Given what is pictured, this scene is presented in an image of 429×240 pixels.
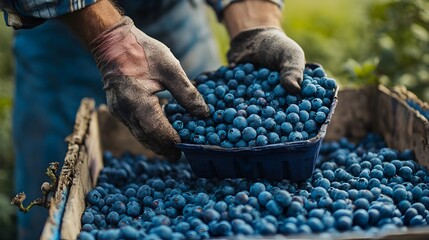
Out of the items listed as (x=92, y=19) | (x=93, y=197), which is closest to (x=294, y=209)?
(x=93, y=197)

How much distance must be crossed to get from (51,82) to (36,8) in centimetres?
139

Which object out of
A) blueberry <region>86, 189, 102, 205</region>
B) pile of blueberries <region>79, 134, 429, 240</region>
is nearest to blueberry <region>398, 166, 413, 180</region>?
pile of blueberries <region>79, 134, 429, 240</region>

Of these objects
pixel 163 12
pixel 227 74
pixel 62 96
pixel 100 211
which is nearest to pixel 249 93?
pixel 227 74

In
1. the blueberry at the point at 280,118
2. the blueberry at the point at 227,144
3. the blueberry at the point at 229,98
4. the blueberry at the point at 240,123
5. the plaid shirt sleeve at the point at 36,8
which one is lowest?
the blueberry at the point at 227,144

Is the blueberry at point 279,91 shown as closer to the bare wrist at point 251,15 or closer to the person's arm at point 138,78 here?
the person's arm at point 138,78

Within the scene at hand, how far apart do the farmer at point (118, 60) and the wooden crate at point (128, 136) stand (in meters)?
0.31

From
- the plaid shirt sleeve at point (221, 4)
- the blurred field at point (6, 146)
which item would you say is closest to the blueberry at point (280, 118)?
the plaid shirt sleeve at point (221, 4)

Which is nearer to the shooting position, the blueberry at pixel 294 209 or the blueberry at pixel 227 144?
the blueberry at pixel 294 209

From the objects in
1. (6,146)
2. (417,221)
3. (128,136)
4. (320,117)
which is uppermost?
(320,117)

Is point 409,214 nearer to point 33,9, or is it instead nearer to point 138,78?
point 138,78

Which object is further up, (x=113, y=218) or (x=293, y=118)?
(x=293, y=118)

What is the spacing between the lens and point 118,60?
1992 millimetres

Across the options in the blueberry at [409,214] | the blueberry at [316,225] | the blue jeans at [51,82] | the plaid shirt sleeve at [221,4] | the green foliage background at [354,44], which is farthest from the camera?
the green foliage background at [354,44]

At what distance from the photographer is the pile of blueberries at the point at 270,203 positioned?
5.48 ft
